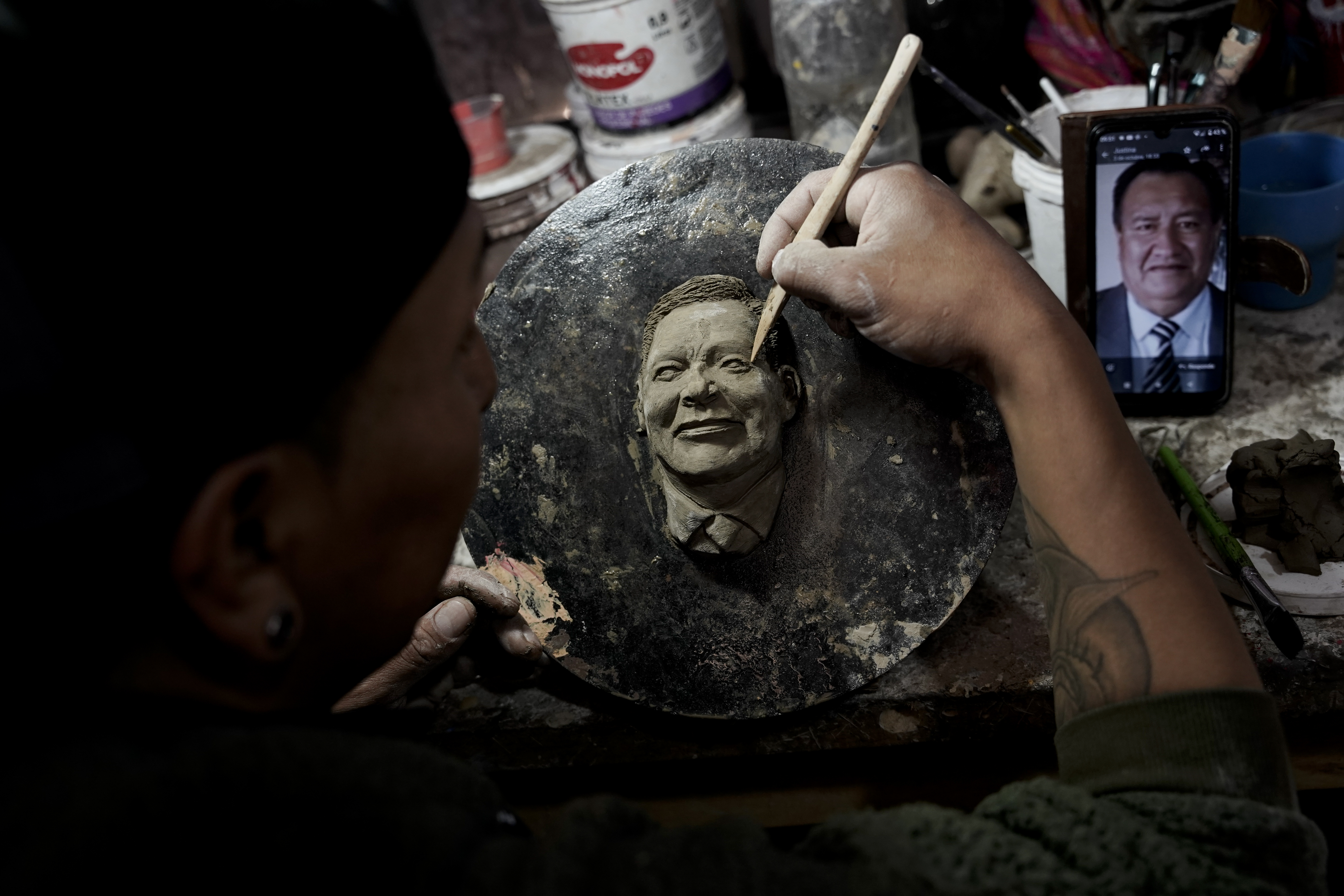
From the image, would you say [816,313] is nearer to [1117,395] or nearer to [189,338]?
[1117,395]

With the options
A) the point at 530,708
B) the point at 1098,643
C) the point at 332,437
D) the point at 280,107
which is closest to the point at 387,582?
the point at 332,437

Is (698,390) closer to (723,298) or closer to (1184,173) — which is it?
(723,298)

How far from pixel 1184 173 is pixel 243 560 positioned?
1751 millimetres

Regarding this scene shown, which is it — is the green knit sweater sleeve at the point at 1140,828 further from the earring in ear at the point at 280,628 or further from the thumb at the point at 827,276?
the thumb at the point at 827,276

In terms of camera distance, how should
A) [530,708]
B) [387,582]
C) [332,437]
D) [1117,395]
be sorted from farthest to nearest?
[1117,395]
[530,708]
[387,582]
[332,437]

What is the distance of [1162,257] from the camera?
180 centimetres

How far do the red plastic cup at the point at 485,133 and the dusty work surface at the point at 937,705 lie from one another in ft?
5.71

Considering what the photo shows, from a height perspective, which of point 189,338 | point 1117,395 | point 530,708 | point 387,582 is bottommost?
point 530,708

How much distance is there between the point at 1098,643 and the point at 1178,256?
1.05 metres

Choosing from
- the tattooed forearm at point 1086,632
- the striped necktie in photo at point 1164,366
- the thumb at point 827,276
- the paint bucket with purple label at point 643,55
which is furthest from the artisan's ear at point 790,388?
the paint bucket with purple label at point 643,55

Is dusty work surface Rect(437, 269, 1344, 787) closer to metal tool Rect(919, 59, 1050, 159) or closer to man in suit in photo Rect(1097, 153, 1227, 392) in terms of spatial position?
man in suit in photo Rect(1097, 153, 1227, 392)

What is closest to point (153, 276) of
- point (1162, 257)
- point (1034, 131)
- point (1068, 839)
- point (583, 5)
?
point (1068, 839)

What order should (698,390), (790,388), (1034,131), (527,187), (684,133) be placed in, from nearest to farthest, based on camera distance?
(698,390), (790,388), (1034,131), (684,133), (527,187)

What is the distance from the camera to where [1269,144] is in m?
2.02
